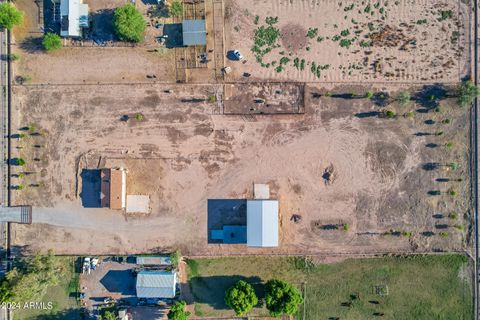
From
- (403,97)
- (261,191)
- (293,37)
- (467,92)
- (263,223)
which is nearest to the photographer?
(263,223)

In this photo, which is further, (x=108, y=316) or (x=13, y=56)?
(x=13, y=56)

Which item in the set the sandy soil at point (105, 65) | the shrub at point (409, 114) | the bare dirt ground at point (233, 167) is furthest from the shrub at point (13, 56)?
the shrub at point (409, 114)

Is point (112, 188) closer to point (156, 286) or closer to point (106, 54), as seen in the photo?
point (156, 286)

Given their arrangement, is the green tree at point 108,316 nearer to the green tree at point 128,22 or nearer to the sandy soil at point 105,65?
the sandy soil at point 105,65

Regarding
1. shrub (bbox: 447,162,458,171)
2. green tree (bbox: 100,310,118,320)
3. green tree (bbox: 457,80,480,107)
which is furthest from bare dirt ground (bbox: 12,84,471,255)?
green tree (bbox: 100,310,118,320)

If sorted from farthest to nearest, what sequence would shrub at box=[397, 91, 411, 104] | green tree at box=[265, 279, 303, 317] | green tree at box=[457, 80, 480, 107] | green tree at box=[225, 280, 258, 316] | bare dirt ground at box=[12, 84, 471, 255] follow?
bare dirt ground at box=[12, 84, 471, 255] → shrub at box=[397, 91, 411, 104] → green tree at box=[457, 80, 480, 107] → green tree at box=[225, 280, 258, 316] → green tree at box=[265, 279, 303, 317]

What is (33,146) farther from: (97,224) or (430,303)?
(430,303)

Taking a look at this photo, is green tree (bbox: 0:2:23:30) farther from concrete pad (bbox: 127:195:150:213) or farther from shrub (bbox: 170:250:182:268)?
shrub (bbox: 170:250:182:268)

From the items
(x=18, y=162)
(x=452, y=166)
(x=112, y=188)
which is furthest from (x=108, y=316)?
(x=452, y=166)
